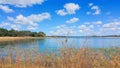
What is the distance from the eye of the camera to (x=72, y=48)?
541 centimetres

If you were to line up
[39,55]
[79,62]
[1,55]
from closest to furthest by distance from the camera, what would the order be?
[79,62] < [39,55] < [1,55]

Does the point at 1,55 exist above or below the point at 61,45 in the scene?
below

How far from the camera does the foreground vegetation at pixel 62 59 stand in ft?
17.2

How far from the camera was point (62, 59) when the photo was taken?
5406 mm

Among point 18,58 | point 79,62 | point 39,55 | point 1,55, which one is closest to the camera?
point 79,62

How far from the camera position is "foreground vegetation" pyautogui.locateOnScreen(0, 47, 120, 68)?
5.23 m

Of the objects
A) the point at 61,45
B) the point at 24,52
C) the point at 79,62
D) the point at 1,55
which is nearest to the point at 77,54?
the point at 79,62

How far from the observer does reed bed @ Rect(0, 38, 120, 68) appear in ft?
17.2

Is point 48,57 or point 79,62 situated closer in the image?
point 79,62

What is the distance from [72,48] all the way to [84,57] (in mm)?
429

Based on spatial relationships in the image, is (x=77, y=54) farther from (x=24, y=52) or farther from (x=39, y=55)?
(x=24, y=52)

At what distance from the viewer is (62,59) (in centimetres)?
541

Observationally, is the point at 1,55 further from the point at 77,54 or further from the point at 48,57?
the point at 77,54

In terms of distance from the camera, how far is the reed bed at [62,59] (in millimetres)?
5234
